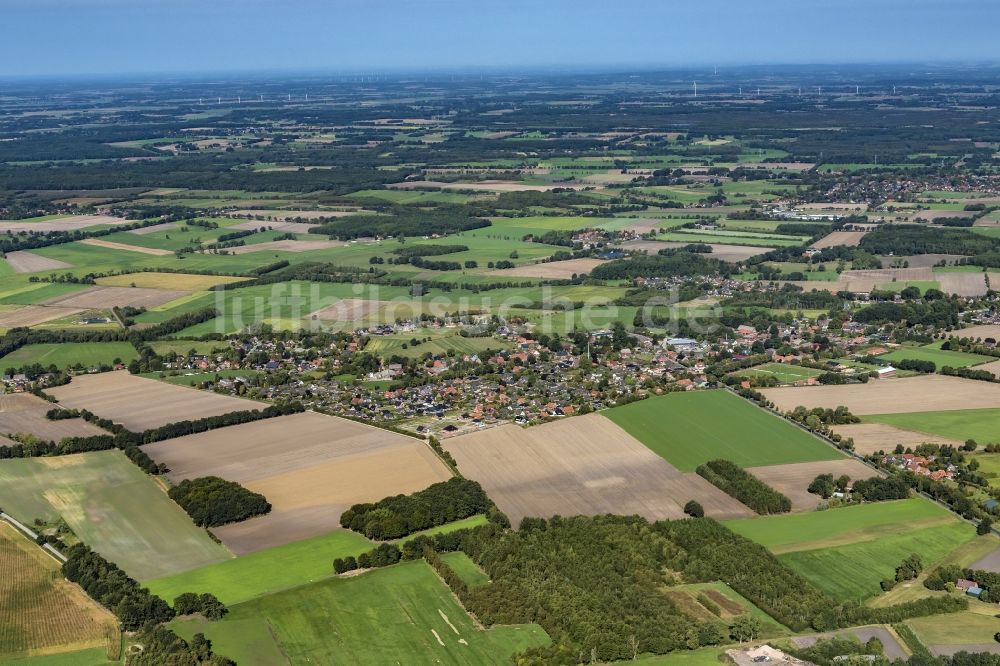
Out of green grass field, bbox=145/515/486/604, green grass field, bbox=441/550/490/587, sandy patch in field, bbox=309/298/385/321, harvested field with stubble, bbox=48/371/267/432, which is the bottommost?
sandy patch in field, bbox=309/298/385/321

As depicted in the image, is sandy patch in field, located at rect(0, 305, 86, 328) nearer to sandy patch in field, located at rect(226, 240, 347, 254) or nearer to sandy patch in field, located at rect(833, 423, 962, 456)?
sandy patch in field, located at rect(226, 240, 347, 254)

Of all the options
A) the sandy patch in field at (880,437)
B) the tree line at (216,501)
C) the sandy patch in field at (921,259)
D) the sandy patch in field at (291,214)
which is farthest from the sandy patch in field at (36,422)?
the sandy patch in field at (291,214)

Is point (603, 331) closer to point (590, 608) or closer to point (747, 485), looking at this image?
point (747, 485)

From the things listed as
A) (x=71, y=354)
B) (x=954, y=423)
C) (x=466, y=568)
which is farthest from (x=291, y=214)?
(x=466, y=568)

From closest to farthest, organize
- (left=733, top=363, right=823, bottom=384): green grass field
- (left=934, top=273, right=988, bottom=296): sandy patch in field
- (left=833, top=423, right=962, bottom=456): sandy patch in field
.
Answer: (left=833, top=423, right=962, bottom=456): sandy patch in field < (left=733, top=363, right=823, bottom=384): green grass field < (left=934, top=273, right=988, bottom=296): sandy patch in field

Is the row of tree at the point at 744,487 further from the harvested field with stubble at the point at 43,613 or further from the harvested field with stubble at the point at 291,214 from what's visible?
the harvested field with stubble at the point at 291,214

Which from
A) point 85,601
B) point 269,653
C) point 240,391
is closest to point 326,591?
point 269,653

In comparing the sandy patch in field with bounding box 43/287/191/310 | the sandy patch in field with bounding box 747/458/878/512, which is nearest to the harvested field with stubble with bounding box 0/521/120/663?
the sandy patch in field with bounding box 747/458/878/512
